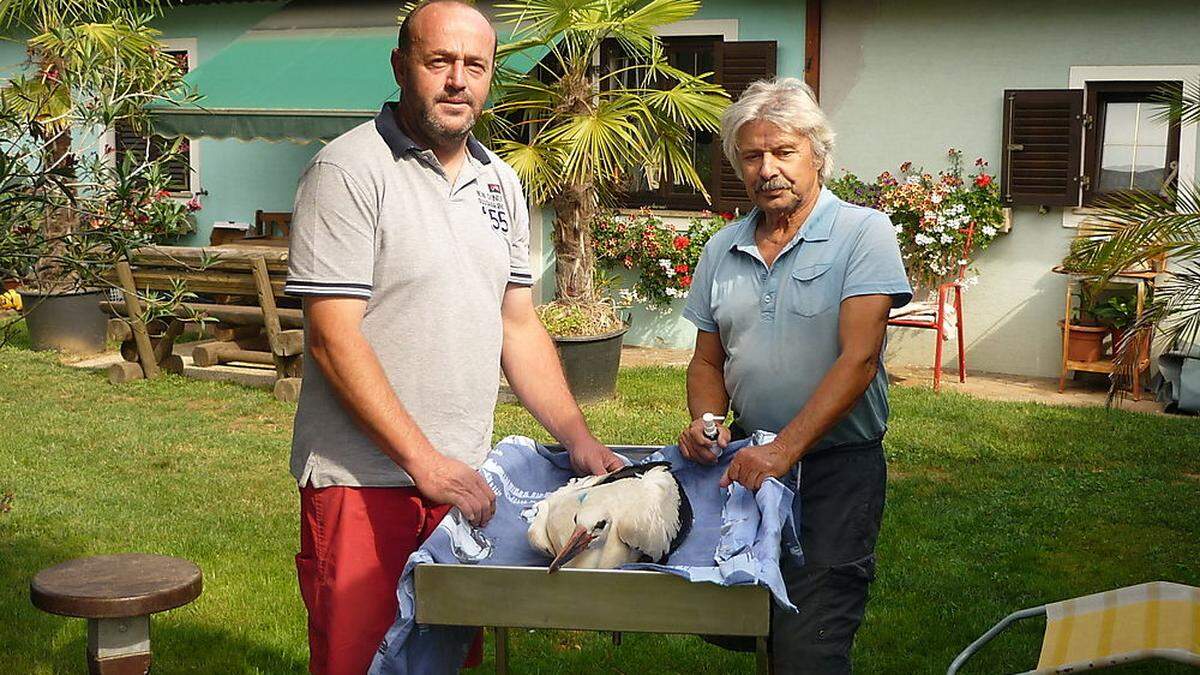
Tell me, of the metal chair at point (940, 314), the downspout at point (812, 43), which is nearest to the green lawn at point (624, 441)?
the metal chair at point (940, 314)

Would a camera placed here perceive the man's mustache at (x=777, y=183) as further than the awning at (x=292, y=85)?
No

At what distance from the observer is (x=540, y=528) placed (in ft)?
8.38

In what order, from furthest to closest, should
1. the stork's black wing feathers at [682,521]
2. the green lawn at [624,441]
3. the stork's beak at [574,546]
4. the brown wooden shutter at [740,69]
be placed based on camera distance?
the brown wooden shutter at [740,69]
the green lawn at [624,441]
the stork's black wing feathers at [682,521]
the stork's beak at [574,546]

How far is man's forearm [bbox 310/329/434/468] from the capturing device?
2711mm

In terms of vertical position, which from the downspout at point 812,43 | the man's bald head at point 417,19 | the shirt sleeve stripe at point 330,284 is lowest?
the shirt sleeve stripe at point 330,284

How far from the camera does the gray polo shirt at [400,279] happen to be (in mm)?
2744

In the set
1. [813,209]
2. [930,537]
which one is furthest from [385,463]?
[930,537]

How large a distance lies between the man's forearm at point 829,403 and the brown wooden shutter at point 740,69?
818cm

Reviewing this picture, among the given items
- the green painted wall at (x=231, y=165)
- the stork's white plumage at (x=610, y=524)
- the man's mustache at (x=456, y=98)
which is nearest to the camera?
the stork's white plumage at (x=610, y=524)

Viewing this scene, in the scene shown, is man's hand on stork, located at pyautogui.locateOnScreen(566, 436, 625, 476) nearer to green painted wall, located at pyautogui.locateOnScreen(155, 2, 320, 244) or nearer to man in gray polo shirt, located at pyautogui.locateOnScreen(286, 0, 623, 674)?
man in gray polo shirt, located at pyautogui.locateOnScreen(286, 0, 623, 674)

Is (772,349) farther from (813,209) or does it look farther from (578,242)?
(578,242)

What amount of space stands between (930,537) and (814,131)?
140 inches

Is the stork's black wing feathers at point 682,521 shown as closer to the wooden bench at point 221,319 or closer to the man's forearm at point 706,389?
the man's forearm at point 706,389

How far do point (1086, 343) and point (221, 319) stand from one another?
648cm
